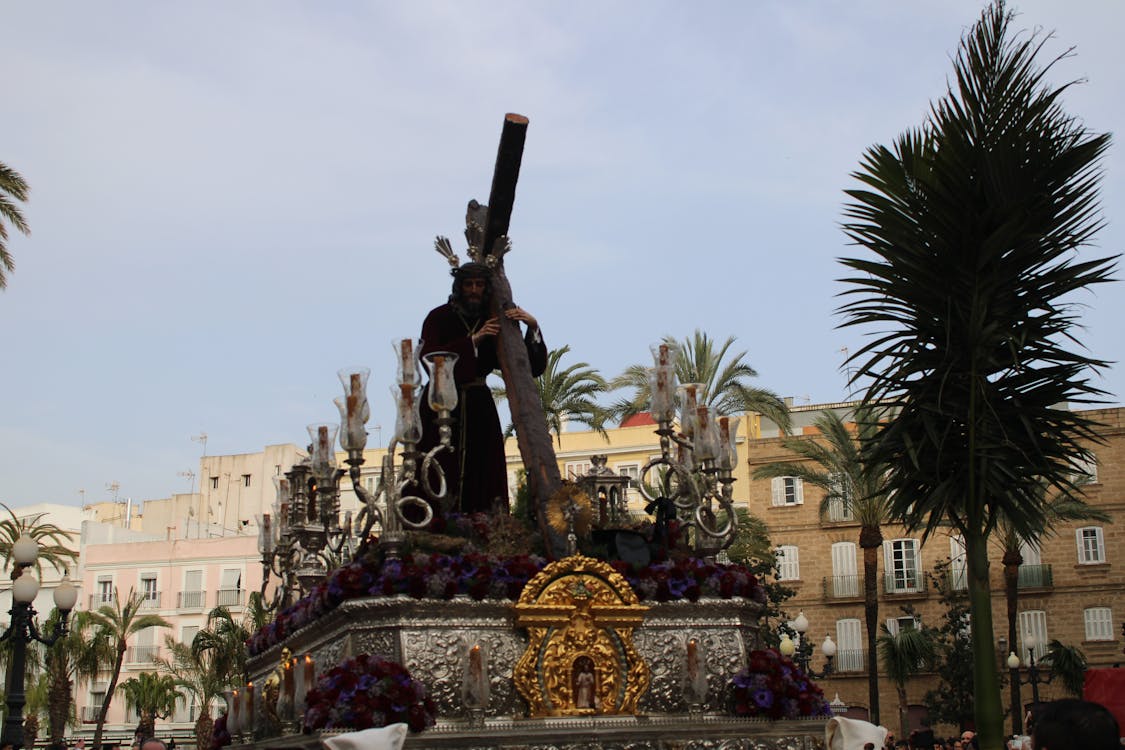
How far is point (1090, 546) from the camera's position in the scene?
A: 45.0m

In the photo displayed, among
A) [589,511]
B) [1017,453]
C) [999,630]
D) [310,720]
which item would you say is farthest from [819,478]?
[310,720]

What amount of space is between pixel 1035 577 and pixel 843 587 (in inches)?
249

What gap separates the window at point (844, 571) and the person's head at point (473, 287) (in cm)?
3579

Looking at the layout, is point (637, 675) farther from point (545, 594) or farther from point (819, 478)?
point (819, 478)

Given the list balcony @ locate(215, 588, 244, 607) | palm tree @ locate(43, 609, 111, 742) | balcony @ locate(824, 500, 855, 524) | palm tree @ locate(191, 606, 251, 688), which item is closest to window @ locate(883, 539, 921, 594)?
balcony @ locate(824, 500, 855, 524)

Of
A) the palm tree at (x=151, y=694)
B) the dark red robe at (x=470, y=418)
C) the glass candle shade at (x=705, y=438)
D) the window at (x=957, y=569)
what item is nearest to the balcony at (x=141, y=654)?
the palm tree at (x=151, y=694)

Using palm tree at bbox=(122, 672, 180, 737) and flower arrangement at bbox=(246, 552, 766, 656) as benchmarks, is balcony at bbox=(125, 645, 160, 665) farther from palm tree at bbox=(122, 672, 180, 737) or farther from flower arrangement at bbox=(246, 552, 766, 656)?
flower arrangement at bbox=(246, 552, 766, 656)

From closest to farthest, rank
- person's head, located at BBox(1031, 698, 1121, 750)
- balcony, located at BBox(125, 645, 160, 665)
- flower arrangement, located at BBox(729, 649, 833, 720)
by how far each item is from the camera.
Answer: person's head, located at BBox(1031, 698, 1121, 750)
flower arrangement, located at BBox(729, 649, 833, 720)
balcony, located at BBox(125, 645, 160, 665)

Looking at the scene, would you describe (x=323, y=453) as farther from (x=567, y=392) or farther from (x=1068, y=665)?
(x=1068, y=665)

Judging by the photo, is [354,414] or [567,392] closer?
[354,414]

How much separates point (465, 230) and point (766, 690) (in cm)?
551

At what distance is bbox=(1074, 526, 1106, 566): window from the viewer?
44750 mm

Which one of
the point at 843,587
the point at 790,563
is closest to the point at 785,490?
the point at 790,563

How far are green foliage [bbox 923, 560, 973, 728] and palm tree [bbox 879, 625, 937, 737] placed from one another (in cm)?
58
